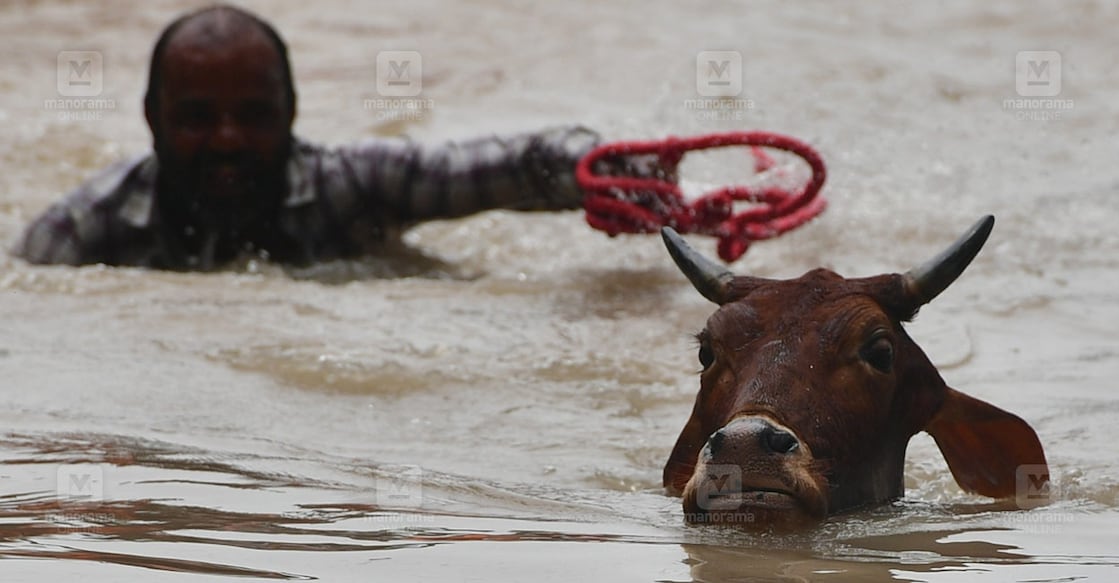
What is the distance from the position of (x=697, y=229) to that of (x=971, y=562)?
401 cm

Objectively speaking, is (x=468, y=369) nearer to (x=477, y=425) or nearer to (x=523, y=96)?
(x=477, y=425)

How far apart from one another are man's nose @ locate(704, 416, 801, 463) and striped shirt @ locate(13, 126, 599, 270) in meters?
4.11

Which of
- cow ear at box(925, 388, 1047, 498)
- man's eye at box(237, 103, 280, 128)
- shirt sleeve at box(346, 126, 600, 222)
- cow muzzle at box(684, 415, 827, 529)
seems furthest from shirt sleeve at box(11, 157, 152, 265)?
cow muzzle at box(684, 415, 827, 529)

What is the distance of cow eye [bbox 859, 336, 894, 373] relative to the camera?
4980mm

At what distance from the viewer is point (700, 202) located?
7930 mm

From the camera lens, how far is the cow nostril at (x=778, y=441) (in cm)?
453

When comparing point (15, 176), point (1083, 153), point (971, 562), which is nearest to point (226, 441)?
point (971, 562)

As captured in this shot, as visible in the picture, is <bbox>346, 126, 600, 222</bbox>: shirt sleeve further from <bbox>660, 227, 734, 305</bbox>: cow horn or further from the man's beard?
<bbox>660, 227, 734, 305</bbox>: cow horn

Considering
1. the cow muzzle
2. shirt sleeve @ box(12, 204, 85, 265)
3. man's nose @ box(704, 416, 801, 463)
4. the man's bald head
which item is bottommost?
the cow muzzle

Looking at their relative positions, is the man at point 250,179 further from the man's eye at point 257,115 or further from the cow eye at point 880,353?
the cow eye at point 880,353

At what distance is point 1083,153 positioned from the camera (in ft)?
36.8

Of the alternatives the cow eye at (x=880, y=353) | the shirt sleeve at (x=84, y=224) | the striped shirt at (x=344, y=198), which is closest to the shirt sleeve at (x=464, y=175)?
the striped shirt at (x=344, y=198)

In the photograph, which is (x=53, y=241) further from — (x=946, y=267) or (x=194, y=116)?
(x=946, y=267)

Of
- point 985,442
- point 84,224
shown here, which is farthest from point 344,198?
point 985,442
